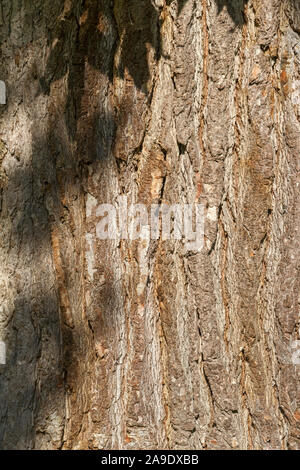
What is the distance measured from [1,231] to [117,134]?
621mm

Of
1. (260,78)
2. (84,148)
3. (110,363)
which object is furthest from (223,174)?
(110,363)

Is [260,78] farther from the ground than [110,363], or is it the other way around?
[260,78]

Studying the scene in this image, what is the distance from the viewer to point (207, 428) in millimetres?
1879

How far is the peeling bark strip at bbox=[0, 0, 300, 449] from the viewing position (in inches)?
71.5

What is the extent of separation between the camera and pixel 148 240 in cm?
186

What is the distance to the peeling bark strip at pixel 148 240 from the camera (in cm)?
182

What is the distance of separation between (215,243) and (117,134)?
596 millimetres

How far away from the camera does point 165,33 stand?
6.01ft

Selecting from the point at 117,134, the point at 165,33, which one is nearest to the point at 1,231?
the point at 117,134

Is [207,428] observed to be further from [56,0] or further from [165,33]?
[56,0]
